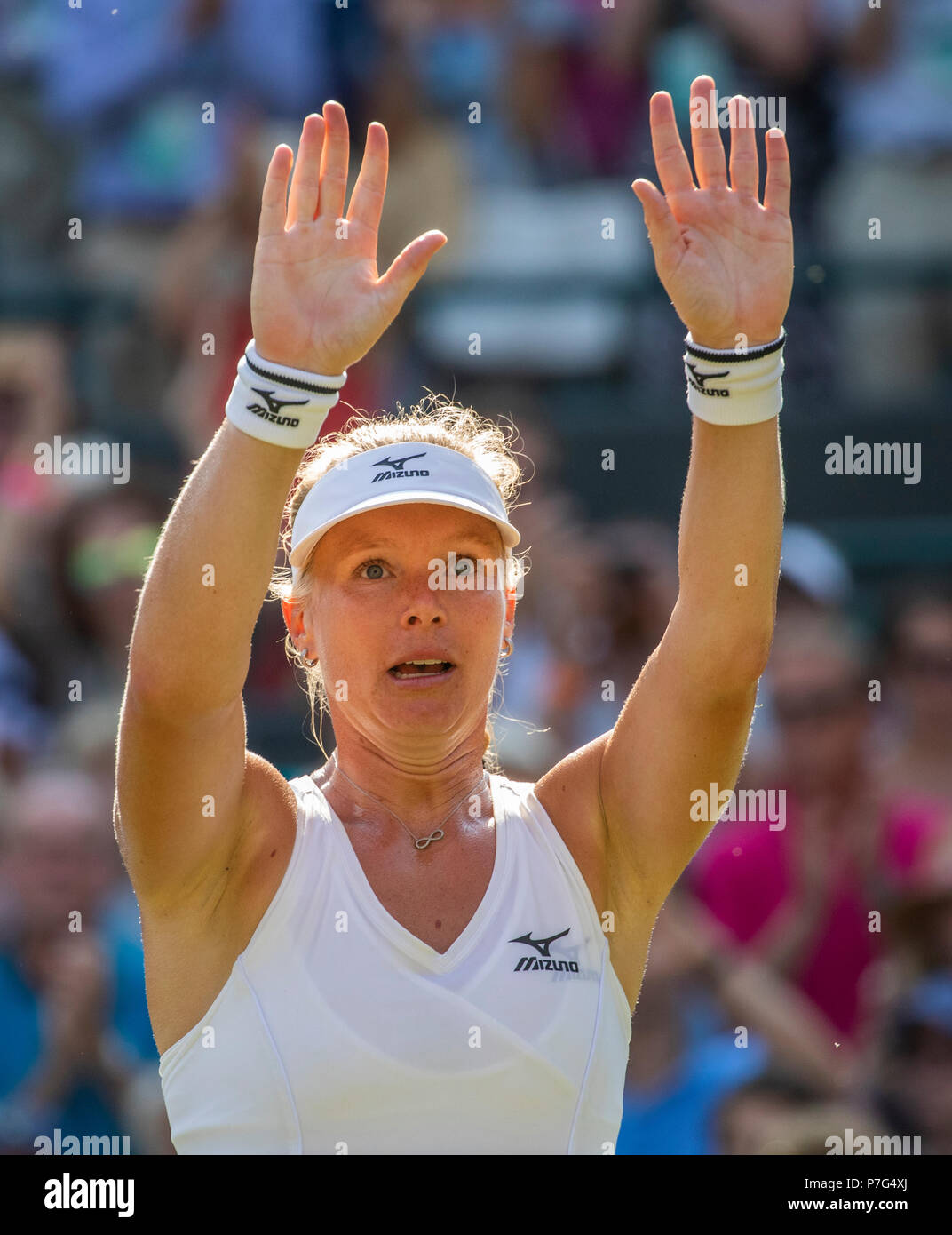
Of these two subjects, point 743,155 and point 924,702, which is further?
point 924,702

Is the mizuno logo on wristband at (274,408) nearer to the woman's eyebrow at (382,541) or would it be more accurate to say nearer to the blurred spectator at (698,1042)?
the woman's eyebrow at (382,541)

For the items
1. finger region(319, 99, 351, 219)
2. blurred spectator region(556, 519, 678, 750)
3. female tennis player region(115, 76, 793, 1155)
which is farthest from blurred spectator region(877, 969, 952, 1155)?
finger region(319, 99, 351, 219)

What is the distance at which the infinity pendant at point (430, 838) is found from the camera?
7.84 feet

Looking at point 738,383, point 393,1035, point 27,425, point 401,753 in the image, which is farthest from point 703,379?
point 27,425

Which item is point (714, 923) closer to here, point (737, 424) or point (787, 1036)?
point (787, 1036)

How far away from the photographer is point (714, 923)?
4.34m

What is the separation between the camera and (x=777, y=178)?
7.73ft

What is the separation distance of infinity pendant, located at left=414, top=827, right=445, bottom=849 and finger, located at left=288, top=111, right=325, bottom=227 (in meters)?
0.86

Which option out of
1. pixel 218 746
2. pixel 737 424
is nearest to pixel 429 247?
pixel 737 424

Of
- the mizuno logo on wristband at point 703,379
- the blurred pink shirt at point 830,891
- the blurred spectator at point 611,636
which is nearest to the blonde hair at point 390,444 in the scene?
the mizuno logo on wristband at point 703,379

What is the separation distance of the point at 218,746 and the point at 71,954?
2147 millimetres

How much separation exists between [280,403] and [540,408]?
13.1 ft

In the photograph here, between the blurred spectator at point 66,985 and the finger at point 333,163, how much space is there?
242cm

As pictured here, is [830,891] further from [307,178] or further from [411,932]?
[307,178]
